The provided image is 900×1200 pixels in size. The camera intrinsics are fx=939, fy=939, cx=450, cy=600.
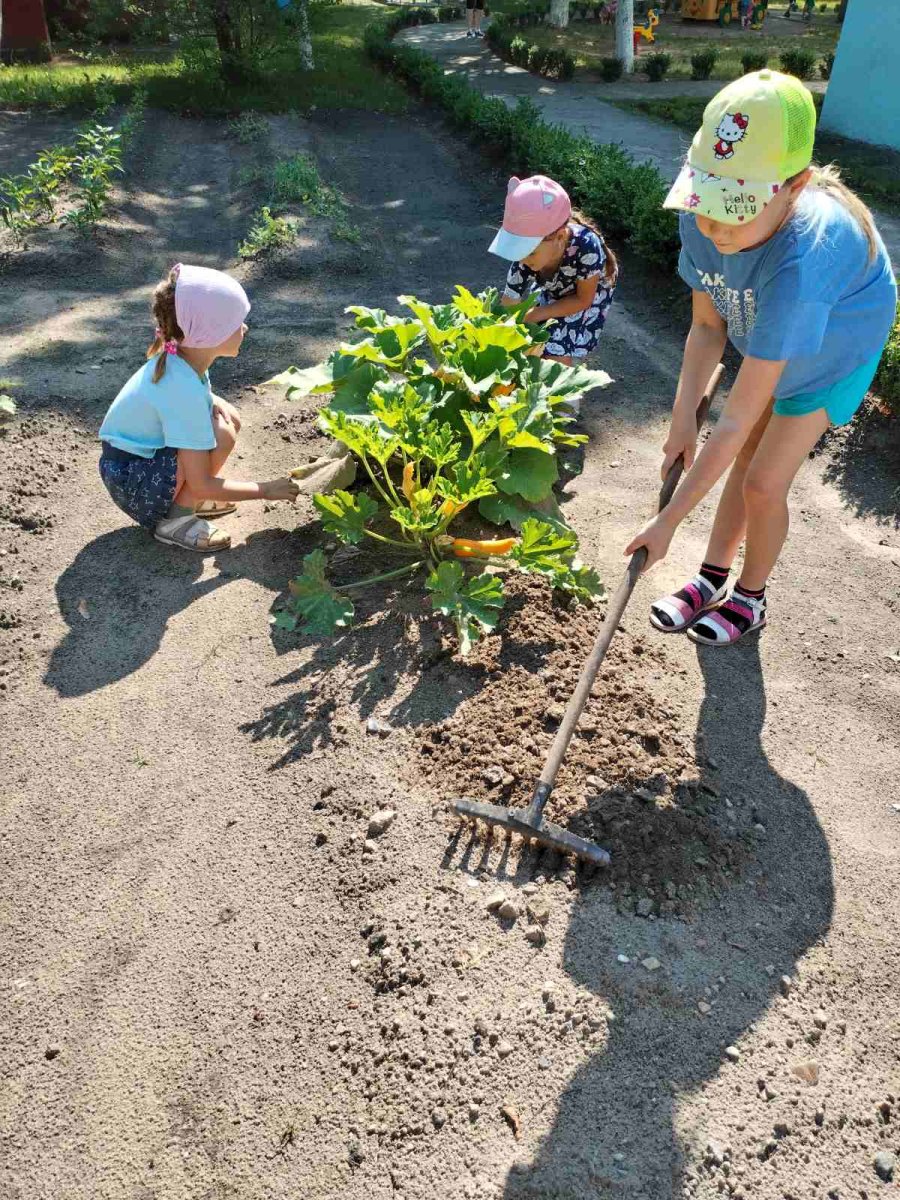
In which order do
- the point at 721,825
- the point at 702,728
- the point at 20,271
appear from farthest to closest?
the point at 20,271 → the point at 702,728 → the point at 721,825

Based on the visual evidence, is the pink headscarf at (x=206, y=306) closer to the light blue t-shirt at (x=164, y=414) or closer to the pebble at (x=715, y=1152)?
the light blue t-shirt at (x=164, y=414)

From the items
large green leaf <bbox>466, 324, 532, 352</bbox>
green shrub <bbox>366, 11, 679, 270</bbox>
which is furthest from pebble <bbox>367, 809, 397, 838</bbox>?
green shrub <bbox>366, 11, 679, 270</bbox>

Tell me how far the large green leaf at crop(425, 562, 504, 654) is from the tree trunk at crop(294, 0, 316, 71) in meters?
12.6

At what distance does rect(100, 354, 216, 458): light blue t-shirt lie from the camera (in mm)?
3395

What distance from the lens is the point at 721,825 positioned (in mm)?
2549

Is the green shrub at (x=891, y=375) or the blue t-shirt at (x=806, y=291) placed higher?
the blue t-shirt at (x=806, y=291)

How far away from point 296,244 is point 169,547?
3850 mm

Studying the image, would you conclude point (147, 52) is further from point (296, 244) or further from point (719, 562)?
point (719, 562)

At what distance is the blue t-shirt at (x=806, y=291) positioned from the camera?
2.22 meters

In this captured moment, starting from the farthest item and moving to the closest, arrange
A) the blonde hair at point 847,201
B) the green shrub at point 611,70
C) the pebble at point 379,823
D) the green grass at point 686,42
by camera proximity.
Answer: the green grass at point 686,42
the green shrub at point 611,70
the pebble at point 379,823
the blonde hair at point 847,201

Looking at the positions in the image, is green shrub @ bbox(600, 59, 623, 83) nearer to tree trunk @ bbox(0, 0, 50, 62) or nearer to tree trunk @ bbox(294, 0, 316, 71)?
tree trunk @ bbox(294, 0, 316, 71)

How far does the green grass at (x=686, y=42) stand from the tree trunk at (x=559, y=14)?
15 cm

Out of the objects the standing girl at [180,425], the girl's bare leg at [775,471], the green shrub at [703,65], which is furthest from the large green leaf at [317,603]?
the green shrub at [703,65]

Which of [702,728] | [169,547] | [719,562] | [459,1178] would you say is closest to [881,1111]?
[459,1178]
